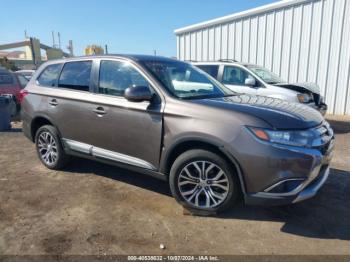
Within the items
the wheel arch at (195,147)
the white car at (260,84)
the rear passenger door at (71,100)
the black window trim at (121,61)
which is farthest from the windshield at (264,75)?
the wheel arch at (195,147)

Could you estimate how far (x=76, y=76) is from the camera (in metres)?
4.64

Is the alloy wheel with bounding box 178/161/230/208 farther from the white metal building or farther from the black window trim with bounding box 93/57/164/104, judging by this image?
the white metal building

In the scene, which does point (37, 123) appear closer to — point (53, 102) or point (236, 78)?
point (53, 102)

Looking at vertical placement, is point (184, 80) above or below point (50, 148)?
above

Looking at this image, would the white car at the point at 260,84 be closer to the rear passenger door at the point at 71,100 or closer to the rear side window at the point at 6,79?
the rear passenger door at the point at 71,100

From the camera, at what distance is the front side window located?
8.27 metres

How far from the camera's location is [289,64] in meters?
11.5

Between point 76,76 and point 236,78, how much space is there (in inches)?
193

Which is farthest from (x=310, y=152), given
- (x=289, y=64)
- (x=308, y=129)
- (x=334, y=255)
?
(x=289, y=64)

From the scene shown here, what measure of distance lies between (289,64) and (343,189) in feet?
26.7

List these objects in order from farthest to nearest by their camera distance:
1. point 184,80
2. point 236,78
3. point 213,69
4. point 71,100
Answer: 1. point 213,69
2. point 236,78
3. point 71,100
4. point 184,80

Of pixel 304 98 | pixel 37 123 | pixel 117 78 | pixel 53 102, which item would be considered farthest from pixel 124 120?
pixel 304 98

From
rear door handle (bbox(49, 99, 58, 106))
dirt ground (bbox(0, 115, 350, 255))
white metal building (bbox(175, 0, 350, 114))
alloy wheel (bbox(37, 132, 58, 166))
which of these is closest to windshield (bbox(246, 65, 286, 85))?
white metal building (bbox(175, 0, 350, 114))

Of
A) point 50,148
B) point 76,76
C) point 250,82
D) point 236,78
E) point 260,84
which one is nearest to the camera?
point 76,76
